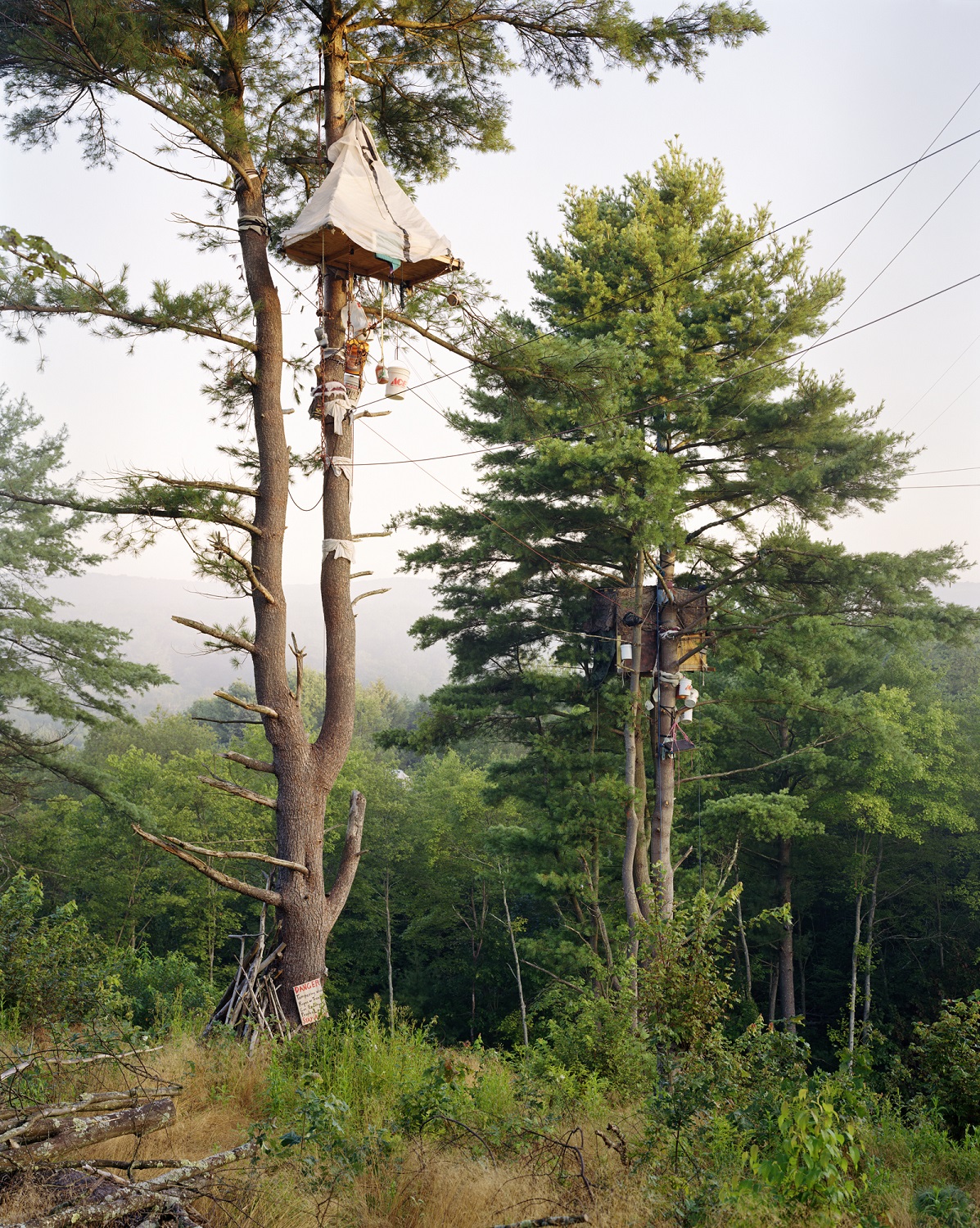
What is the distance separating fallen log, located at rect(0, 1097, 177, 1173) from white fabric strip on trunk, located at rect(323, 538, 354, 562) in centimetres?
382

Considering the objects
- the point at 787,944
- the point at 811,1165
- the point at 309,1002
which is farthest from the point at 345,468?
the point at 787,944

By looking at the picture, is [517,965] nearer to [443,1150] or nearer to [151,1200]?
[443,1150]

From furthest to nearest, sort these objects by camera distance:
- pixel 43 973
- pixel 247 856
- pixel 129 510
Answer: pixel 43 973, pixel 129 510, pixel 247 856

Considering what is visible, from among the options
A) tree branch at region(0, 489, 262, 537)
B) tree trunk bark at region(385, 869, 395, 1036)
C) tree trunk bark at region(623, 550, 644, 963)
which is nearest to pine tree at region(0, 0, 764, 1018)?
tree branch at region(0, 489, 262, 537)

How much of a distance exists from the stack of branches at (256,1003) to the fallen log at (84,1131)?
5.36ft

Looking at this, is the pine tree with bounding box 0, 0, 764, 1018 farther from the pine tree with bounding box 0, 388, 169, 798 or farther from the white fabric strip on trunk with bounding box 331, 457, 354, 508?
the pine tree with bounding box 0, 388, 169, 798

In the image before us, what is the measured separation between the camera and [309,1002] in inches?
235

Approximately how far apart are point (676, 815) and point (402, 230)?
13.1m

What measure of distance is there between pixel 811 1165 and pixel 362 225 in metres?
6.29

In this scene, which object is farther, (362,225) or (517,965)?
(517,965)

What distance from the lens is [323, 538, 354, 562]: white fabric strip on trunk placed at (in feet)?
21.8

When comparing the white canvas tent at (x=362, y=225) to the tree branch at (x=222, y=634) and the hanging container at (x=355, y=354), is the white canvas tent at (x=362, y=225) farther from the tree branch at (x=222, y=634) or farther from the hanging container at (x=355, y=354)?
the tree branch at (x=222, y=634)

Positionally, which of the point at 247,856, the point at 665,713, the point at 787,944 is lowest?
the point at 787,944

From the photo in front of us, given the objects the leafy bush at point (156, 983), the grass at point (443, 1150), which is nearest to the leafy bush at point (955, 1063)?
the grass at point (443, 1150)
